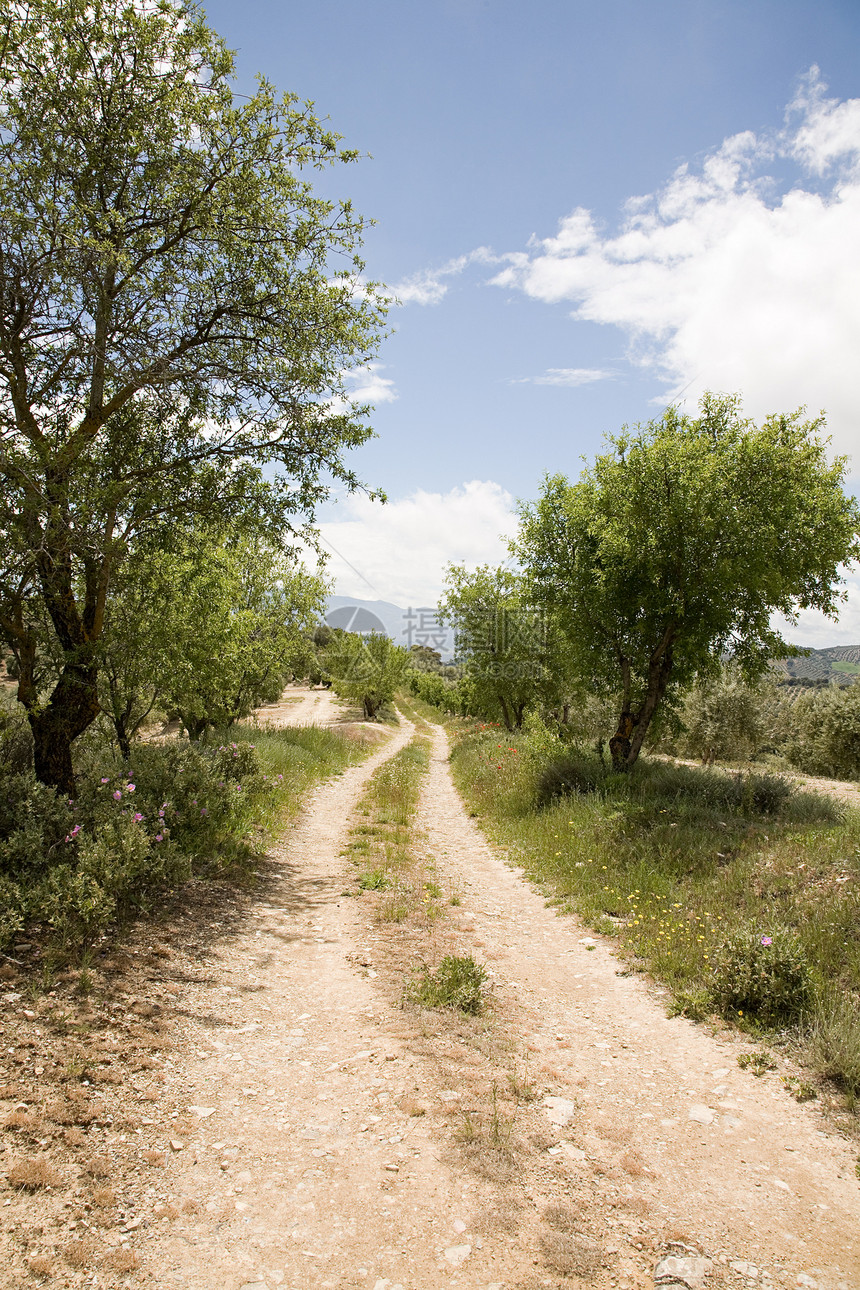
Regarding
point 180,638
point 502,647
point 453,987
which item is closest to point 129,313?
point 180,638

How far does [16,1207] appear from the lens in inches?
116

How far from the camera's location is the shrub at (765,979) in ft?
17.8

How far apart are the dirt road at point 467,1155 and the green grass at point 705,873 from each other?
0.66 meters

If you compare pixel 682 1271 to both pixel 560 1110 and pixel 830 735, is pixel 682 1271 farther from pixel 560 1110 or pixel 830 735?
pixel 830 735

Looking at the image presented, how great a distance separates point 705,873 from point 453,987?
14.1 feet

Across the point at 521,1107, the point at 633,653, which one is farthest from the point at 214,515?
the point at 633,653

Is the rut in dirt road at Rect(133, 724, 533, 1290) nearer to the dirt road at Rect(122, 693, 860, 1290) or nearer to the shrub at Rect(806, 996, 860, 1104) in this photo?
the dirt road at Rect(122, 693, 860, 1290)

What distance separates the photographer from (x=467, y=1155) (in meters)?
3.67

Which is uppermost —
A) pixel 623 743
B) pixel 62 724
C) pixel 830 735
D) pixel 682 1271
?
pixel 62 724

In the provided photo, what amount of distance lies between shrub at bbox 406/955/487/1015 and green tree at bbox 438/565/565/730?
22182 mm

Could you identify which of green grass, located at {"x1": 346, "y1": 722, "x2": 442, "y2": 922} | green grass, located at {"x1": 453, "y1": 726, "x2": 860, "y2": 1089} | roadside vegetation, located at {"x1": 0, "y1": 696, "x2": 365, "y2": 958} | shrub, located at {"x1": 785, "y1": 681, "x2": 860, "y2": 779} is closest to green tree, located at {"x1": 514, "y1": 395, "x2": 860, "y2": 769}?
green grass, located at {"x1": 453, "y1": 726, "x2": 860, "y2": 1089}

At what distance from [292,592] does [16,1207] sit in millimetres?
18386

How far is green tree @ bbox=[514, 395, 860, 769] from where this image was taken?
1186cm

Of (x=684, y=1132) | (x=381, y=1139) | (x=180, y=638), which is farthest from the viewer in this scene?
(x=180, y=638)
